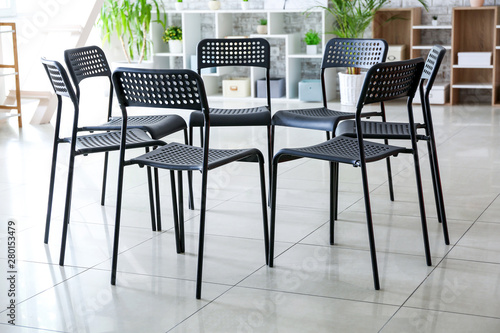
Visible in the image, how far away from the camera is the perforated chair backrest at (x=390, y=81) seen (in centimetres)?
248

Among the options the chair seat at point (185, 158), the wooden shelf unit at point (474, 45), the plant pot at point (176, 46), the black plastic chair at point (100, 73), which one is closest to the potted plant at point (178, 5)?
the plant pot at point (176, 46)

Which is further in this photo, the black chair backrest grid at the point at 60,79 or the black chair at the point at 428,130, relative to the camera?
the black chair at the point at 428,130

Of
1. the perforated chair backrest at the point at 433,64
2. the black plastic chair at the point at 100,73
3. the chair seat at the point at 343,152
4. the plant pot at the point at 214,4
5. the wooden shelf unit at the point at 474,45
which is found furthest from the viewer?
the plant pot at the point at 214,4

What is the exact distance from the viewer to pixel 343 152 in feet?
8.80

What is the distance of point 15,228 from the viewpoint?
3312 mm

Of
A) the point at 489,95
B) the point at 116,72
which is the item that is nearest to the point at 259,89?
the point at 489,95

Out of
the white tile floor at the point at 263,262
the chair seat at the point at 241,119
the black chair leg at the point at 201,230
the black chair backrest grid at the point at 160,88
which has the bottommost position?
the white tile floor at the point at 263,262

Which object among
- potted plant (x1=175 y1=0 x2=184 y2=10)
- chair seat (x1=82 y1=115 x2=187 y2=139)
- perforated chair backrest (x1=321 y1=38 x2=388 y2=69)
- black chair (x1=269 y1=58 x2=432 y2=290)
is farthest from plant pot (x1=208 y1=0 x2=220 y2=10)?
black chair (x1=269 y1=58 x2=432 y2=290)

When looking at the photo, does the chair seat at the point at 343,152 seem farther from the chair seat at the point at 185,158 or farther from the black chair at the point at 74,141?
the black chair at the point at 74,141

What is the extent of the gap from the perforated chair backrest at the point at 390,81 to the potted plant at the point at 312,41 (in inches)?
188

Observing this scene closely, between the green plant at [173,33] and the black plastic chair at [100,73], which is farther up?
the green plant at [173,33]

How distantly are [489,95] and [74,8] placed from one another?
14.1 ft

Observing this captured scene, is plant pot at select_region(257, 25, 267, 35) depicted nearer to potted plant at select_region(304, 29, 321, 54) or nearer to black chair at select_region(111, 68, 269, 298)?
potted plant at select_region(304, 29, 321, 54)

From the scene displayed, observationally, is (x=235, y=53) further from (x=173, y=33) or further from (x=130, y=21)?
(x=173, y=33)
